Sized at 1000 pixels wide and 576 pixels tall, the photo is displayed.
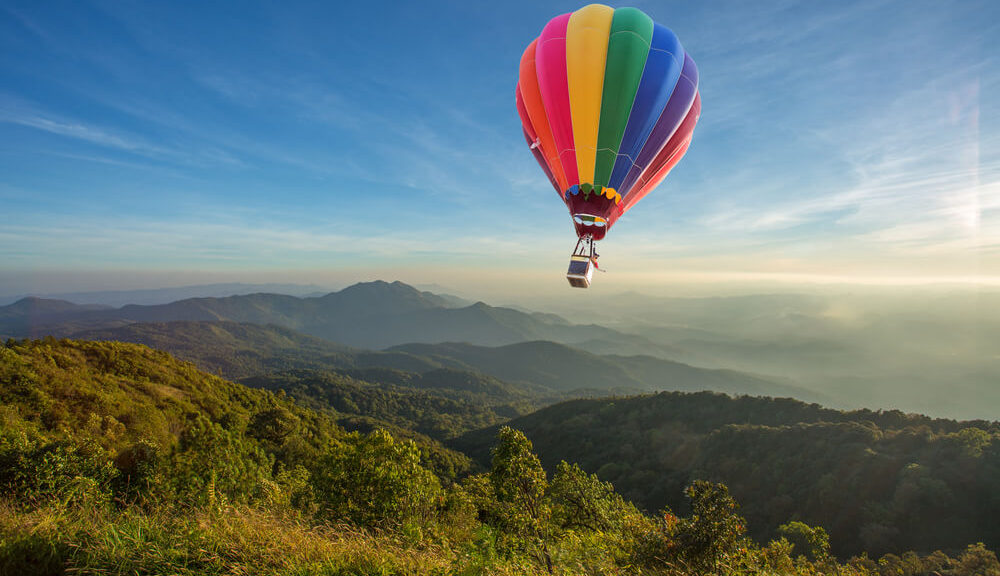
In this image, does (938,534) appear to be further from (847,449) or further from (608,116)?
(608,116)

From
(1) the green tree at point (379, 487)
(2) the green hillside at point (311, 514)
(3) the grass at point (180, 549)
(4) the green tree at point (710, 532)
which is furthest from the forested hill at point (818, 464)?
(3) the grass at point (180, 549)

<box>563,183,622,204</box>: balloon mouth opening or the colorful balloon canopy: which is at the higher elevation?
the colorful balloon canopy

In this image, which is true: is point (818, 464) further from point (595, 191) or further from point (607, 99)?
point (607, 99)

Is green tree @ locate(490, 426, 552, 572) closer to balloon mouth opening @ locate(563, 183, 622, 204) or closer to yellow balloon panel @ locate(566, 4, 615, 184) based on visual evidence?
balloon mouth opening @ locate(563, 183, 622, 204)

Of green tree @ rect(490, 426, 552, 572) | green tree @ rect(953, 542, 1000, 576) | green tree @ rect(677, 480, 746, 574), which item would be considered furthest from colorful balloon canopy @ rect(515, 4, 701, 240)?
green tree @ rect(953, 542, 1000, 576)

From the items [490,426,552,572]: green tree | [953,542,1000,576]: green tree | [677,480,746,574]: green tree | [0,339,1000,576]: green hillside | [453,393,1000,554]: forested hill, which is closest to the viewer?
[0,339,1000,576]: green hillside
